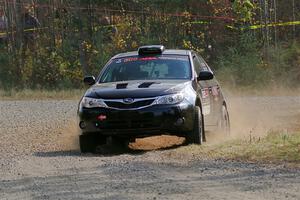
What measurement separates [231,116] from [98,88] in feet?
19.6

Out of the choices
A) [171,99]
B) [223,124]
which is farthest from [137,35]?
Answer: [171,99]

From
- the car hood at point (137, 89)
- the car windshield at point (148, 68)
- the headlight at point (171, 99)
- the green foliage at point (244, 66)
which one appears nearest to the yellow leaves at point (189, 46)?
the green foliage at point (244, 66)

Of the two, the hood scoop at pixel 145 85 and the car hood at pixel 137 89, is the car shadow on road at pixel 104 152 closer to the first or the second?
the car hood at pixel 137 89

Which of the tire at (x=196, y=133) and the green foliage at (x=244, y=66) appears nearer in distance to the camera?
the tire at (x=196, y=133)

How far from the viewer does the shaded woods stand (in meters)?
29.6

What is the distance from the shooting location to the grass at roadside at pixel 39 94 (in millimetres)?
28098

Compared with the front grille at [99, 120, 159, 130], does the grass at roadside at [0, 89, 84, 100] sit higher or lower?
lower

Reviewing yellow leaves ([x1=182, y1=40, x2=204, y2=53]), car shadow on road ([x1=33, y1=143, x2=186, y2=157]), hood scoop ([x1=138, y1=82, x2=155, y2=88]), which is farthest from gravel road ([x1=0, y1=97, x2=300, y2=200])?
yellow leaves ([x1=182, y1=40, x2=204, y2=53])

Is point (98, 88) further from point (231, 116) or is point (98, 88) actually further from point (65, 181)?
point (231, 116)

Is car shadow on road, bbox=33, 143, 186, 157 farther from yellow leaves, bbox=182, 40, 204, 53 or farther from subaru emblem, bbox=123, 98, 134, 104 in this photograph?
yellow leaves, bbox=182, 40, 204, 53

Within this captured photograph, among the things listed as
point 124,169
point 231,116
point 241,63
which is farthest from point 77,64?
point 124,169

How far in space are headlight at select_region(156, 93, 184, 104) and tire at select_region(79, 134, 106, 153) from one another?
3.85 ft

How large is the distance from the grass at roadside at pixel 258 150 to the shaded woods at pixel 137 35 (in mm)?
17326

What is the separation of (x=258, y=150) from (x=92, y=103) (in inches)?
103
